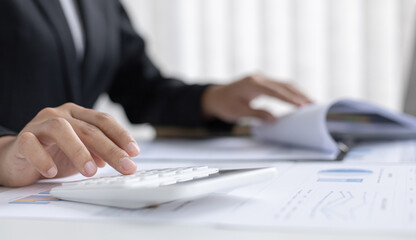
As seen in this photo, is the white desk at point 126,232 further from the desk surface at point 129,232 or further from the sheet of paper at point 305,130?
the sheet of paper at point 305,130

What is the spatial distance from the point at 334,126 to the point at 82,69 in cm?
52

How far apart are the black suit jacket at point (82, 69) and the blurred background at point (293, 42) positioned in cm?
85

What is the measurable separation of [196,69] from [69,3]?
3.63 feet

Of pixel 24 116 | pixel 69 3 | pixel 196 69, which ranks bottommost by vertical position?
pixel 196 69

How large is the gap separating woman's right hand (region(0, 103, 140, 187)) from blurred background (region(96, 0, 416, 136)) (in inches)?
57.7

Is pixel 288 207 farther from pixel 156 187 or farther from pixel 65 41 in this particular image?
pixel 65 41

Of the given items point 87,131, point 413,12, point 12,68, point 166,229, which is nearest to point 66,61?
point 12,68

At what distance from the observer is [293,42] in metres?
1.93

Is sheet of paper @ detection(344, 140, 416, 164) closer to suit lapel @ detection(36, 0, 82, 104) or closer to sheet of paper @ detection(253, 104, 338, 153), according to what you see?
sheet of paper @ detection(253, 104, 338, 153)

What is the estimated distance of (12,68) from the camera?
89cm

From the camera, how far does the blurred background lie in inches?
72.1

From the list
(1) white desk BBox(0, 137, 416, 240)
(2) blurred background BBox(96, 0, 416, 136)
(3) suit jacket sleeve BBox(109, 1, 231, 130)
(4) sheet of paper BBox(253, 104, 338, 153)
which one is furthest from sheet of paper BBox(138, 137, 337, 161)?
(2) blurred background BBox(96, 0, 416, 136)

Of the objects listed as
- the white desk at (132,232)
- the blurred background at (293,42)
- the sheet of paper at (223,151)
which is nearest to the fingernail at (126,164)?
the white desk at (132,232)

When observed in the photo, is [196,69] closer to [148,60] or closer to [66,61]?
[148,60]
